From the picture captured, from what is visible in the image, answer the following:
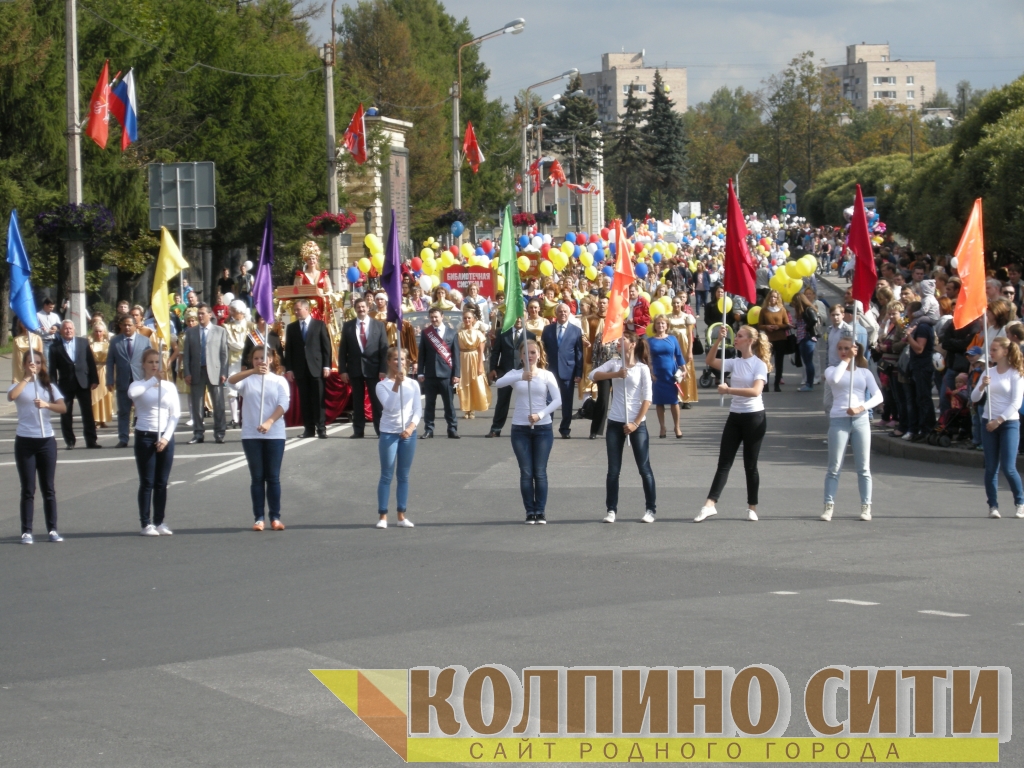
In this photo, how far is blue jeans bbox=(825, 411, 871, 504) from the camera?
12.1 meters

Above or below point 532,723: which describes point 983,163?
above

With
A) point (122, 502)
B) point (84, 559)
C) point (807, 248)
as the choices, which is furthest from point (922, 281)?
point (807, 248)

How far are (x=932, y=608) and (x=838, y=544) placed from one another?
7.45 ft

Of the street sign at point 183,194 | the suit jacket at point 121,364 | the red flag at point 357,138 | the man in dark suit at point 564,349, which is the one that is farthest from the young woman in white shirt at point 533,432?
the red flag at point 357,138

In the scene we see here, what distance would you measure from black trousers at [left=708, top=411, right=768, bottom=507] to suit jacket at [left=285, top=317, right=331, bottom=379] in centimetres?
755

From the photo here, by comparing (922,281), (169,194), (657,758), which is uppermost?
(169,194)

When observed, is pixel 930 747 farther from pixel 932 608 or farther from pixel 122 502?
pixel 122 502

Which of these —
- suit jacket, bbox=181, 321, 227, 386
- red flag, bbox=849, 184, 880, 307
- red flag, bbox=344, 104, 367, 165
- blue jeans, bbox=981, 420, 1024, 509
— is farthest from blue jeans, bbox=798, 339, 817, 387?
red flag, bbox=344, 104, 367, 165

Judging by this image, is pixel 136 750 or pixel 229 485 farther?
pixel 229 485

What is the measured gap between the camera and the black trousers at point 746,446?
12055 millimetres

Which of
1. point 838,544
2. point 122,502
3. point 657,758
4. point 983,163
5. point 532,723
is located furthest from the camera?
point 983,163

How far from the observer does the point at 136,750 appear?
6.06 meters

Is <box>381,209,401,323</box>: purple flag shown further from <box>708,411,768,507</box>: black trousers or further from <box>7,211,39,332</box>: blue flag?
<box>708,411,768,507</box>: black trousers

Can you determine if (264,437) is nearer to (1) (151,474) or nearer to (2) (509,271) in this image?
(1) (151,474)
